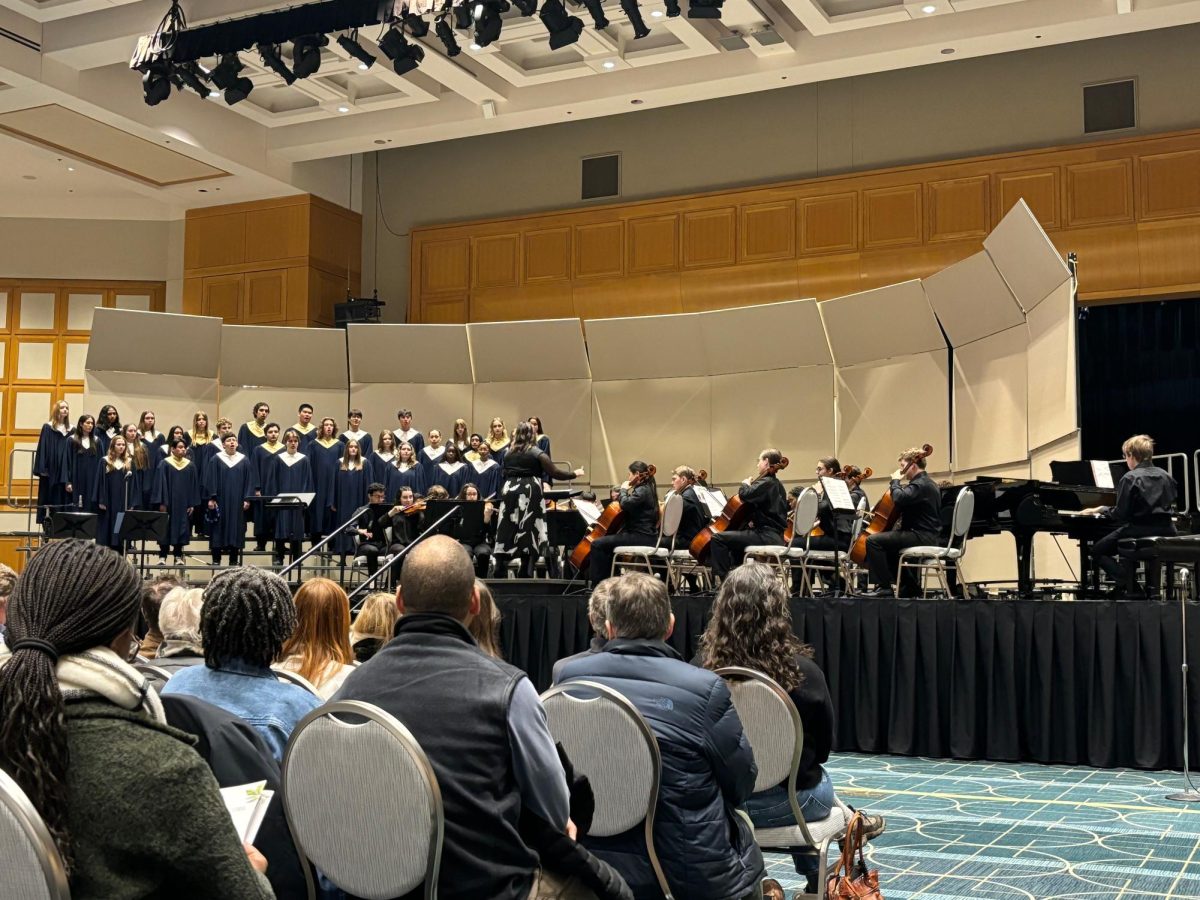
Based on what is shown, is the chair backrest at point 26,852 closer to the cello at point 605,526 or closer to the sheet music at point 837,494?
the sheet music at point 837,494

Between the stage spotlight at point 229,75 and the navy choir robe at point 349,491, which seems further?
the navy choir robe at point 349,491

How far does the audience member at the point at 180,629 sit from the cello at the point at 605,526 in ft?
21.3

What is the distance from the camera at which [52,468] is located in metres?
13.0

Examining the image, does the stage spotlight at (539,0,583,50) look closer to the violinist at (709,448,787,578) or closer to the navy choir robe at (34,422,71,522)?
the violinist at (709,448,787,578)

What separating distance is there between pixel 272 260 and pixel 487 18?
24.6 ft

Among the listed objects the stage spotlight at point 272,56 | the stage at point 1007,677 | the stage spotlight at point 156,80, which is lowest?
the stage at point 1007,677

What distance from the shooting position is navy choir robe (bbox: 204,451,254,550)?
44.0ft

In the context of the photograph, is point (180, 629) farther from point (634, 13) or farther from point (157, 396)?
point (157, 396)

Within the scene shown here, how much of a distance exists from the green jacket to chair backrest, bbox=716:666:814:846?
1913 millimetres

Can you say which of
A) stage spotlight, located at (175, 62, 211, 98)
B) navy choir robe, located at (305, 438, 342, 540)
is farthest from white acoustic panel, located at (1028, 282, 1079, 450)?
stage spotlight, located at (175, 62, 211, 98)

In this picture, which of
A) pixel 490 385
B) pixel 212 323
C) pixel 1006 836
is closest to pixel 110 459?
pixel 212 323

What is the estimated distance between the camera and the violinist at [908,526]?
8.80 meters

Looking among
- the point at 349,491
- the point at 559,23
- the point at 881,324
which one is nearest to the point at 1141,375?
the point at 881,324

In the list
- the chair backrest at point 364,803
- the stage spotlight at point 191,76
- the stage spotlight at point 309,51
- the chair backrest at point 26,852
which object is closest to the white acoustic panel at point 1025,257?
the stage spotlight at point 309,51
